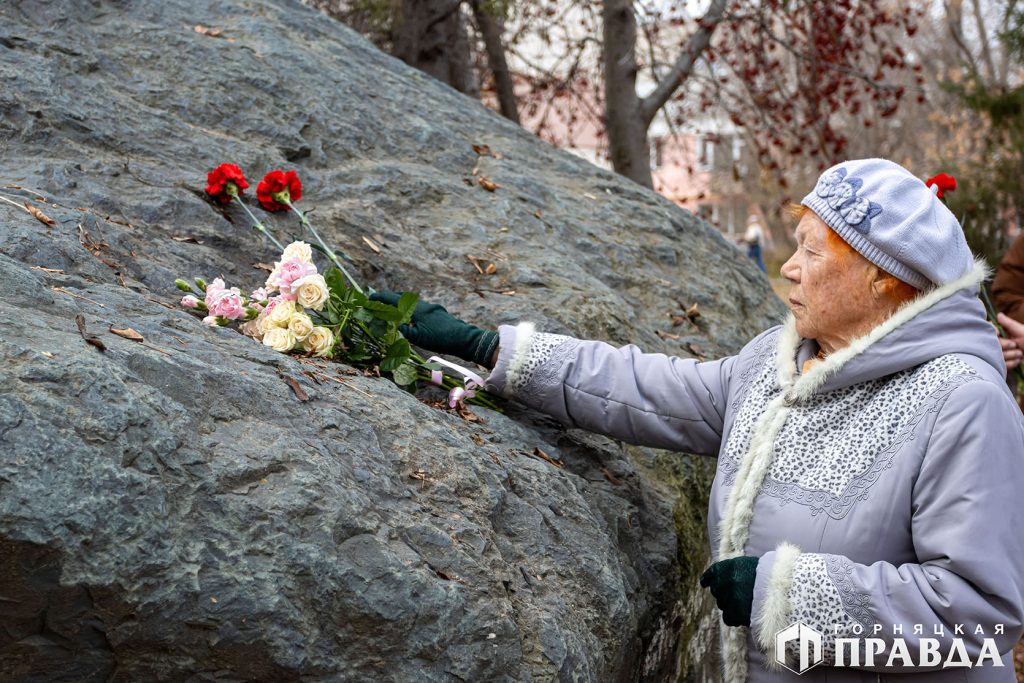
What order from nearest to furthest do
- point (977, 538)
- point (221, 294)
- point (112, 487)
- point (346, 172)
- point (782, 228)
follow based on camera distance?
point (112, 487)
point (977, 538)
point (221, 294)
point (346, 172)
point (782, 228)


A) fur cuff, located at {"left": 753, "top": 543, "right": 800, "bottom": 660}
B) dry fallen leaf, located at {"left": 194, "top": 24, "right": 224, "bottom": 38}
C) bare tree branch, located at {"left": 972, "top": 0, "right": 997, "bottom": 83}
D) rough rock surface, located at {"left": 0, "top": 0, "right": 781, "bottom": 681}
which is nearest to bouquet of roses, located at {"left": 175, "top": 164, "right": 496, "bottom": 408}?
rough rock surface, located at {"left": 0, "top": 0, "right": 781, "bottom": 681}

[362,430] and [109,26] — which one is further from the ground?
[109,26]

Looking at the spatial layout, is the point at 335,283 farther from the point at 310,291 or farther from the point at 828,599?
the point at 828,599

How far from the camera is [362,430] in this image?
231cm

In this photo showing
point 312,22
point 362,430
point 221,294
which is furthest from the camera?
point 312,22

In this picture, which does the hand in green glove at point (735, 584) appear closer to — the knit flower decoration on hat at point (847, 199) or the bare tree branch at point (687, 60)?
the knit flower decoration on hat at point (847, 199)

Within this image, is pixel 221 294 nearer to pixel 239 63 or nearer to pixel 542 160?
pixel 239 63

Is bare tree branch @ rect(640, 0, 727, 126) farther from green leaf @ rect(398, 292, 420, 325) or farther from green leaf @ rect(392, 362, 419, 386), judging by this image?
green leaf @ rect(392, 362, 419, 386)

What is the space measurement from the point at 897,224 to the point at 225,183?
77.9 inches

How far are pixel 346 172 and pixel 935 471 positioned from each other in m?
2.43

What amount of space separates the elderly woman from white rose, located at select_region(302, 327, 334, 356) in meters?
1.06

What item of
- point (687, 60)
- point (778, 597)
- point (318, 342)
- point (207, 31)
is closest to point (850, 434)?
point (778, 597)

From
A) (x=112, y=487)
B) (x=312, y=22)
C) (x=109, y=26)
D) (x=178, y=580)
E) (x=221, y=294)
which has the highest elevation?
(x=312, y=22)

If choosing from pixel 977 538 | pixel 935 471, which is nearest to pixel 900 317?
pixel 935 471
